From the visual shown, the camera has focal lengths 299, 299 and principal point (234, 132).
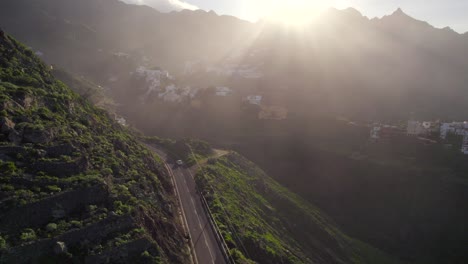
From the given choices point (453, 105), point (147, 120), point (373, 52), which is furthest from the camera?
point (373, 52)

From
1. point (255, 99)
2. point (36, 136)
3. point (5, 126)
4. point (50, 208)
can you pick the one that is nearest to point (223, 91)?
point (255, 99)

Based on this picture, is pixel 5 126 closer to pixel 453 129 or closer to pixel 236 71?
pixel 453 129

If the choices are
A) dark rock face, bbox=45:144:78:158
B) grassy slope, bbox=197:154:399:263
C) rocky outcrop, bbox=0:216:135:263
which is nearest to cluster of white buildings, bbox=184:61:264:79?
grassy slope, bbox=197:154:399:263

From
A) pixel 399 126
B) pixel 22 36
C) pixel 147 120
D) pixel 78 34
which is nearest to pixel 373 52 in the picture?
pixel 399 126

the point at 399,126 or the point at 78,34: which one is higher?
the point at 78,34

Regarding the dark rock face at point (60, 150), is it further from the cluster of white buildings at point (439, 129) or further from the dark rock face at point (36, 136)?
the cluster of white buildings at point (439, 129)

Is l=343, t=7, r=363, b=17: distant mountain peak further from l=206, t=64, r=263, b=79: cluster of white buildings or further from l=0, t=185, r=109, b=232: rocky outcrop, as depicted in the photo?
l=0, t=185, r=109, b=232: rocky outcrop

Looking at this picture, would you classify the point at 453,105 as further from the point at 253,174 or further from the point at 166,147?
the point at 166,147
